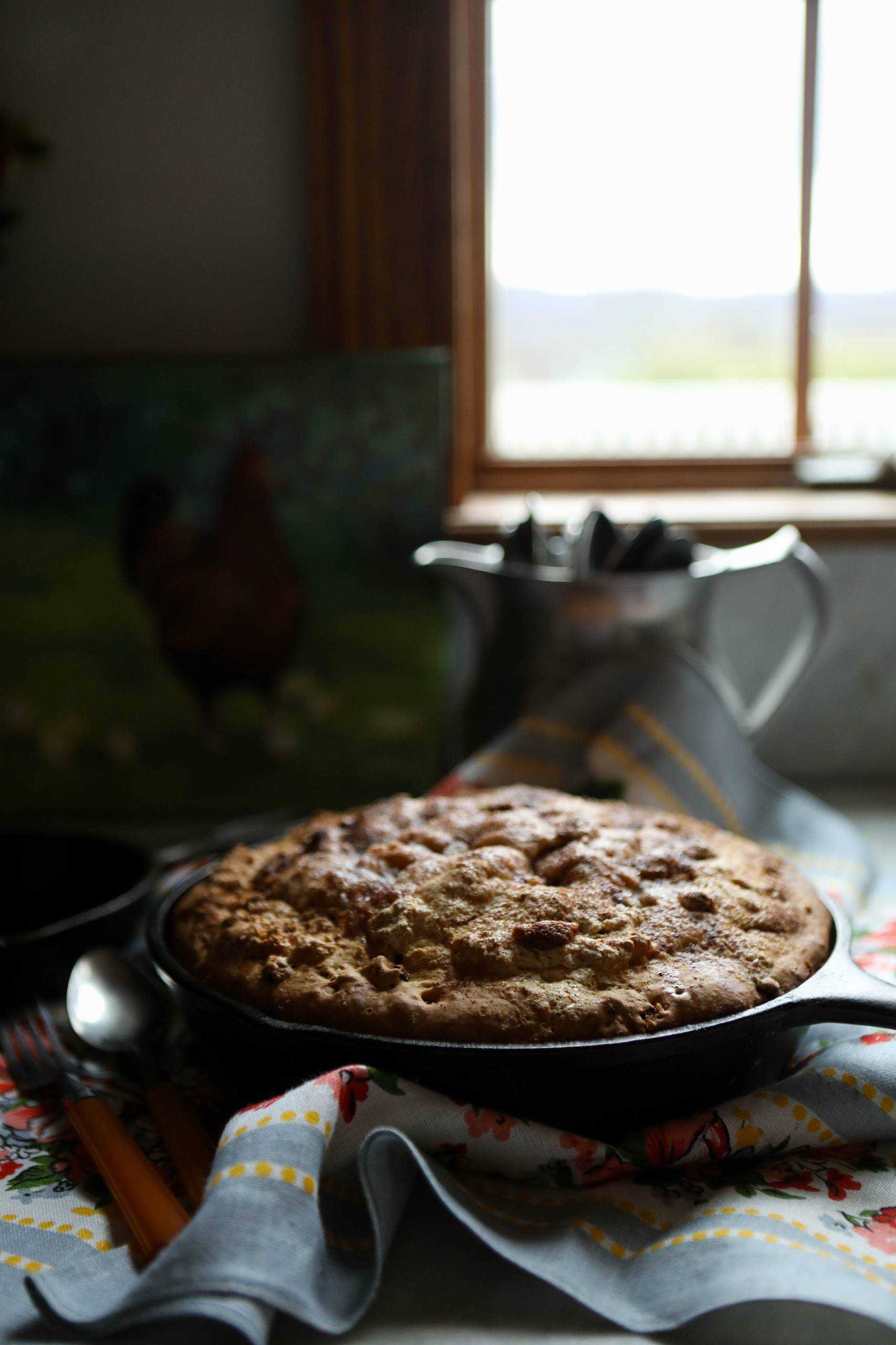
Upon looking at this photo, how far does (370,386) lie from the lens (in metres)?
1.18

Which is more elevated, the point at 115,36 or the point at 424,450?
the point at 115,36

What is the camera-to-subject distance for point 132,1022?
2.22ft

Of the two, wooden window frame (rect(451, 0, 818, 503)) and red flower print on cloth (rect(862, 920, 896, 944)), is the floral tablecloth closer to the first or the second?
red flower print on cloth (rect(862, 920, 896, 944))

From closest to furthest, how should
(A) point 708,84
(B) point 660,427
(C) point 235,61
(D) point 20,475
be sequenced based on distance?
(D) point 20,475
(C) point 235,61
(A) point 708,84
(B) point 660,427

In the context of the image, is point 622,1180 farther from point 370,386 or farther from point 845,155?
point 845,155

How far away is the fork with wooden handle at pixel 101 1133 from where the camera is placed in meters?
0.51

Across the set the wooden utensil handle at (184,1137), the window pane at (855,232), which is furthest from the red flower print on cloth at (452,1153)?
the window pane at (855,232)

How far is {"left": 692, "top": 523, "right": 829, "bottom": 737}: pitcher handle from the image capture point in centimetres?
94

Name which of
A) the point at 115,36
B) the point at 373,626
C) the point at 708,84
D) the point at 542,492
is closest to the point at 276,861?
the point at 373,626

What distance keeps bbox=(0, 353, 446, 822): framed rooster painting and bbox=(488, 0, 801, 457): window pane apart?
1.43 feet

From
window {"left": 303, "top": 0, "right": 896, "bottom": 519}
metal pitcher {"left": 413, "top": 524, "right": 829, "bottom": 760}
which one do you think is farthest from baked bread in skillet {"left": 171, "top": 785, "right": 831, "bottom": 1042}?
window {"left": 303, "top": 0, "right": 896, "bottom": 519}

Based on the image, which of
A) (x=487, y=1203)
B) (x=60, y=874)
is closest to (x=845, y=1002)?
(x=487, y=1203)

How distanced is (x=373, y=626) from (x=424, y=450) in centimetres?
19

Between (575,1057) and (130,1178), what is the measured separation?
0.70ft
